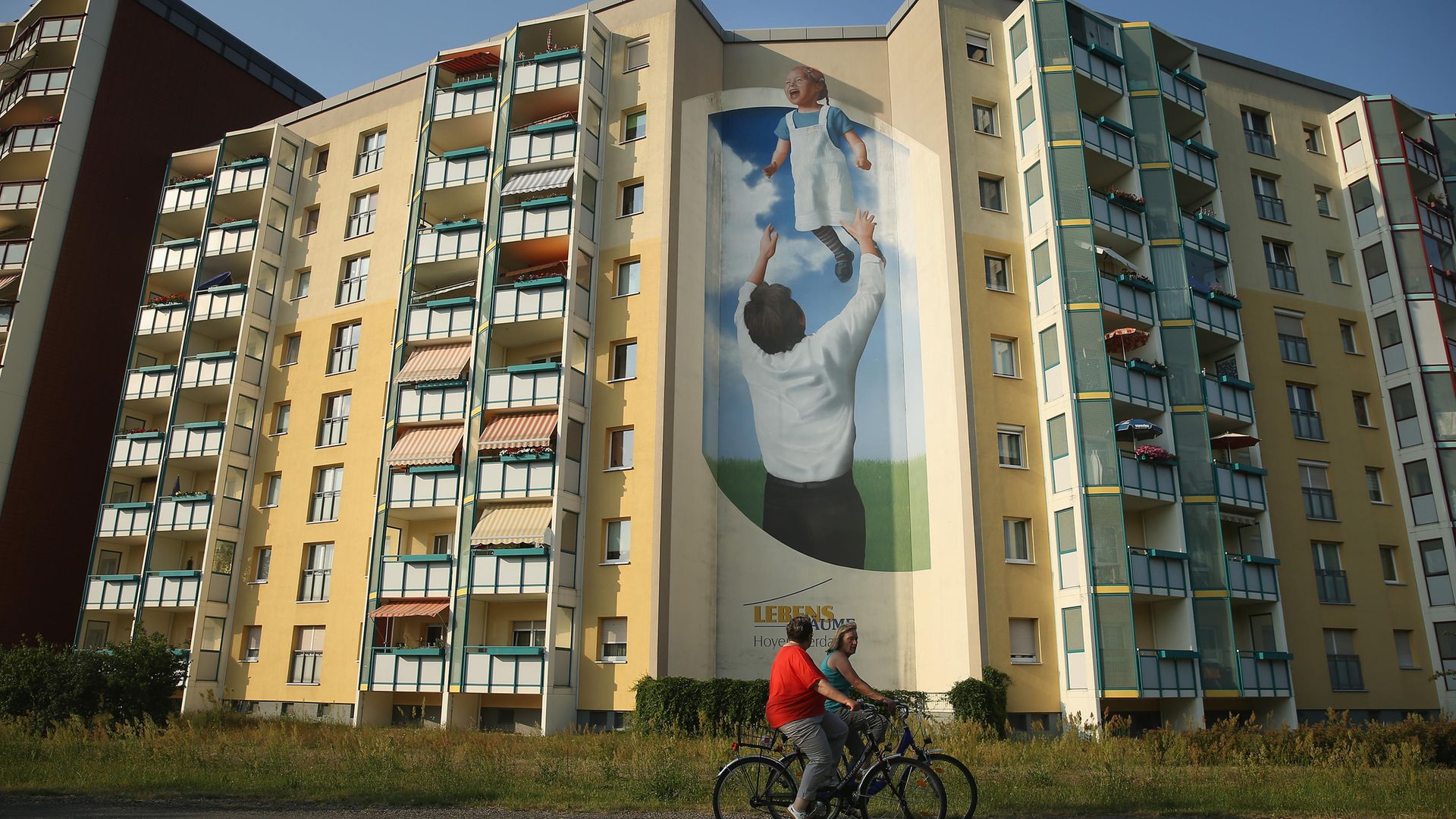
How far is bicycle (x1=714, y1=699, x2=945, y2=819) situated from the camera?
9.79 meters

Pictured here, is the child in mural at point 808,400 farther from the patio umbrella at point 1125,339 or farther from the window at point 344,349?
the window at point 344,349

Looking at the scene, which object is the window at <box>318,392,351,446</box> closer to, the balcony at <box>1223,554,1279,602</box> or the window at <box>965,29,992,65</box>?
the window at <box>965,29,992,65</box>

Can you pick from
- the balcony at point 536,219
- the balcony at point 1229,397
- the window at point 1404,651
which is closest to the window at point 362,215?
the balcony at point 536,219

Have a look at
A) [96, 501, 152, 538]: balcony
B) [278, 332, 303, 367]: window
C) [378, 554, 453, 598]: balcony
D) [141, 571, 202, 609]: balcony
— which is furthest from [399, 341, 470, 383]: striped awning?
[96, 501, 152, 538]: balcony

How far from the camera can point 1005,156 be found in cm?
3250

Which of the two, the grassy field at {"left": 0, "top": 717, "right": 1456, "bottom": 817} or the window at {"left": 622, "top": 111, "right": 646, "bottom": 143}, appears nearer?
the grassy field at {"left": 0, "top": 717, "right": 1456, "bottom": 817}

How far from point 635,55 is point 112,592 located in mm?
25053

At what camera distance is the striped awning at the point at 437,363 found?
103 feet

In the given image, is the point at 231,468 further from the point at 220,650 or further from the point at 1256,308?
the point at 1256,308

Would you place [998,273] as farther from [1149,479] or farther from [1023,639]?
[1023,639]

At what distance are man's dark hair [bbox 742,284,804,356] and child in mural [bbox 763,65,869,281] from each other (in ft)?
6.04

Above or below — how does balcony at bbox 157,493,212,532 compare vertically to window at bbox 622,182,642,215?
below

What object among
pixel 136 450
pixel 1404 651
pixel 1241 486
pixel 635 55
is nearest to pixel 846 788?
pixel 1241 486

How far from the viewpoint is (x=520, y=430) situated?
97.4 ft
